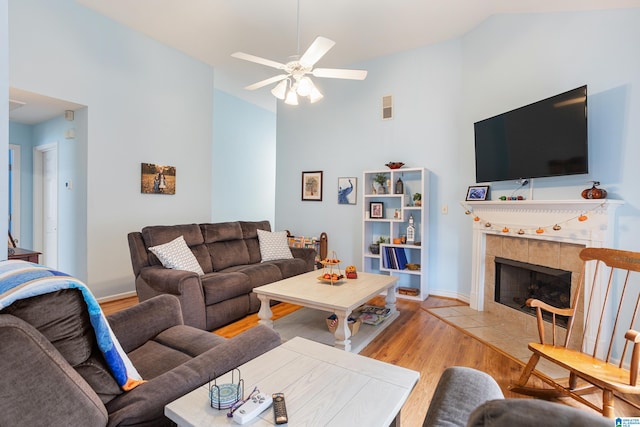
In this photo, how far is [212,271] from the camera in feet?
11.3

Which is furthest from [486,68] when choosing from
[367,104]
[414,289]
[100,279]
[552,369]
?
[100,279]

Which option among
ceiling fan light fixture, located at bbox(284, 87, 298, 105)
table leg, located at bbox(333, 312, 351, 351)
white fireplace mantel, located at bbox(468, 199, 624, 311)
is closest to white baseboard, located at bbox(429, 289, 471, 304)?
white fireplace mantel, located at bbox(468, 199, 624, 311)

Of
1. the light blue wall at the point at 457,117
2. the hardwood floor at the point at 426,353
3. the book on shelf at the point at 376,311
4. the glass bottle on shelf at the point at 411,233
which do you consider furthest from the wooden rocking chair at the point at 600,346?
the glass bottle on shelf at the point at 411,233

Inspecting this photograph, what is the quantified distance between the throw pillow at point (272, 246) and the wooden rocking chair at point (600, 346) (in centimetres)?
272

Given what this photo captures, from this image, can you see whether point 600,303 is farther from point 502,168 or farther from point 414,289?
point 414,289

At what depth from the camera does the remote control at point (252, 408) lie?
A: 948 mm

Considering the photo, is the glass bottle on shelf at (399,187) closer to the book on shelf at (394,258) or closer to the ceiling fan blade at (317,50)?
the book on shelf at (394,258)

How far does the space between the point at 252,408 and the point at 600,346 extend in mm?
2644

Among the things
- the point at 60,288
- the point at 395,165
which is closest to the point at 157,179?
the point at 395,165

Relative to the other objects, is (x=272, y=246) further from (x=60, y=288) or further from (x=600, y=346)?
(x=600, y=346)

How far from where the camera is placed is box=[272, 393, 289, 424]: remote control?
95 cm

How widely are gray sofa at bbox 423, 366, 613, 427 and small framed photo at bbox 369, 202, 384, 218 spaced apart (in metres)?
3.43

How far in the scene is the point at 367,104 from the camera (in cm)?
463

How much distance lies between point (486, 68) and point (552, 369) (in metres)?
3.09
